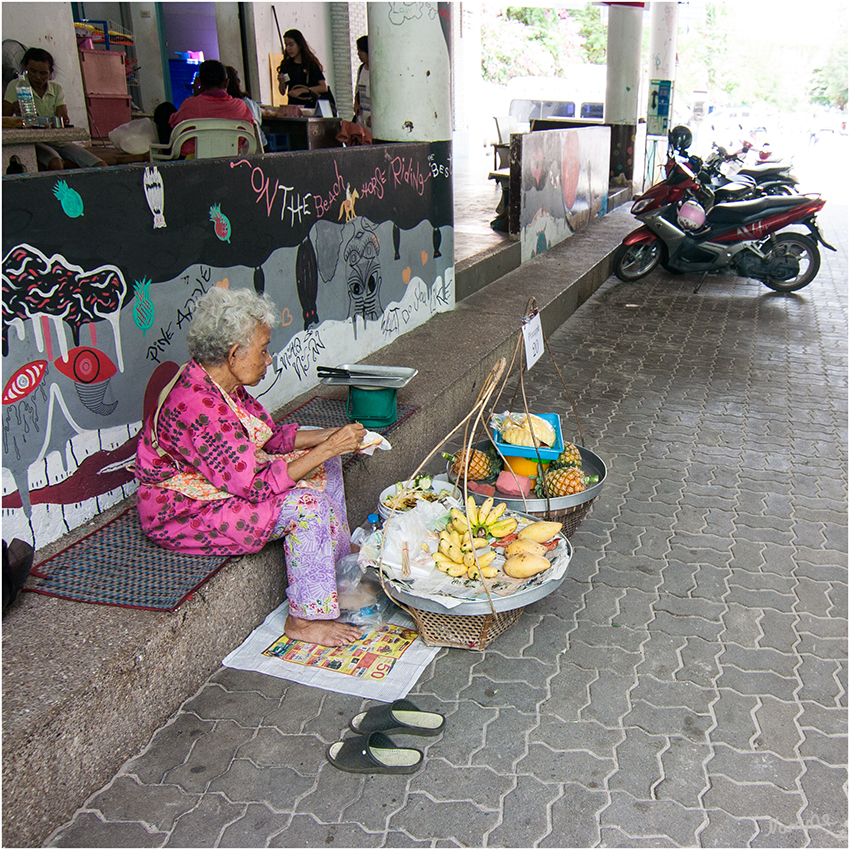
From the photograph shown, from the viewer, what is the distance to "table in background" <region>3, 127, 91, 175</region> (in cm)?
520

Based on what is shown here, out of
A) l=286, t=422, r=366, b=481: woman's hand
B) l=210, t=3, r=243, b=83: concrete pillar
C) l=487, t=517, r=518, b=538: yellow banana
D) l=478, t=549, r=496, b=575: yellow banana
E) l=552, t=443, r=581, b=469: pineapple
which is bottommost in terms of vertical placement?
l=478, t=549, r=496, b=575: yellow banana

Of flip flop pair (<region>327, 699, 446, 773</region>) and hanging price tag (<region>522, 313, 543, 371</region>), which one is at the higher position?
hanging price tag (<region>522, 313, 543, 371</region>)

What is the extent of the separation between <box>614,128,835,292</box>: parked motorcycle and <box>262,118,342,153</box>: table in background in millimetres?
3603

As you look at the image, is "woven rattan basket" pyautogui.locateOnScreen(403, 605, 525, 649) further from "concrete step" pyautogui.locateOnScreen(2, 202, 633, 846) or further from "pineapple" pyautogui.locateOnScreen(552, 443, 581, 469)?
"pineapple" pyautogui.locateOnScreen(552, 443, 581, 469)

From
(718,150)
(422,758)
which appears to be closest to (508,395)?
(422,758)

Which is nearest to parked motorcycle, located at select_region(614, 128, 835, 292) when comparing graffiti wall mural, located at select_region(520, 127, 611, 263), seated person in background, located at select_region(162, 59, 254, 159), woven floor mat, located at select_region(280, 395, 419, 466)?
graffiti wall mural, located at select_region(520, 127, 611, 263)

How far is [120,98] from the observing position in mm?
10266

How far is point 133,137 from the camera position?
6742 millimetres

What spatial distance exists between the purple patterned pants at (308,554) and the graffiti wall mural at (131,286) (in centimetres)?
86

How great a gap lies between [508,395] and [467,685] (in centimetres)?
314

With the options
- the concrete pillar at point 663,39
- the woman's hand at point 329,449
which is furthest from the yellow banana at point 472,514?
the concrete pillar at point 663,39

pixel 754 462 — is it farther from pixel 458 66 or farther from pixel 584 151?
pixel 458 66

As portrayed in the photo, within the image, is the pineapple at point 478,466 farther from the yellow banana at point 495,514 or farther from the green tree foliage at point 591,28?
the green tree foliage at point 591,28

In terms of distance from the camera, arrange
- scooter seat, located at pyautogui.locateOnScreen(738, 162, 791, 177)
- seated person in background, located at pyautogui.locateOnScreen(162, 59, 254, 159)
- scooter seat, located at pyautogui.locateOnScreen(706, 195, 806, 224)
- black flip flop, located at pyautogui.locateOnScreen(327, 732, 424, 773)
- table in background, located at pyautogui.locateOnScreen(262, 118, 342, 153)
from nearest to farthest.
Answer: black flip flop, located at pyautogui.locateOnScreen(327, 732, 424, 773) → seated person in background, located at pyautogui.locateOnScreen(162, 59, 254, 159) → table in background, located at pyautogui.locateOnScreen(262, 118, 342, 153) → scooter seat, located at pyautogui.locateOnScreen(706, 195, 806, 224) → scooter seat, located at pyautogui.locateOnScreen(738, 162, 791, 177)
